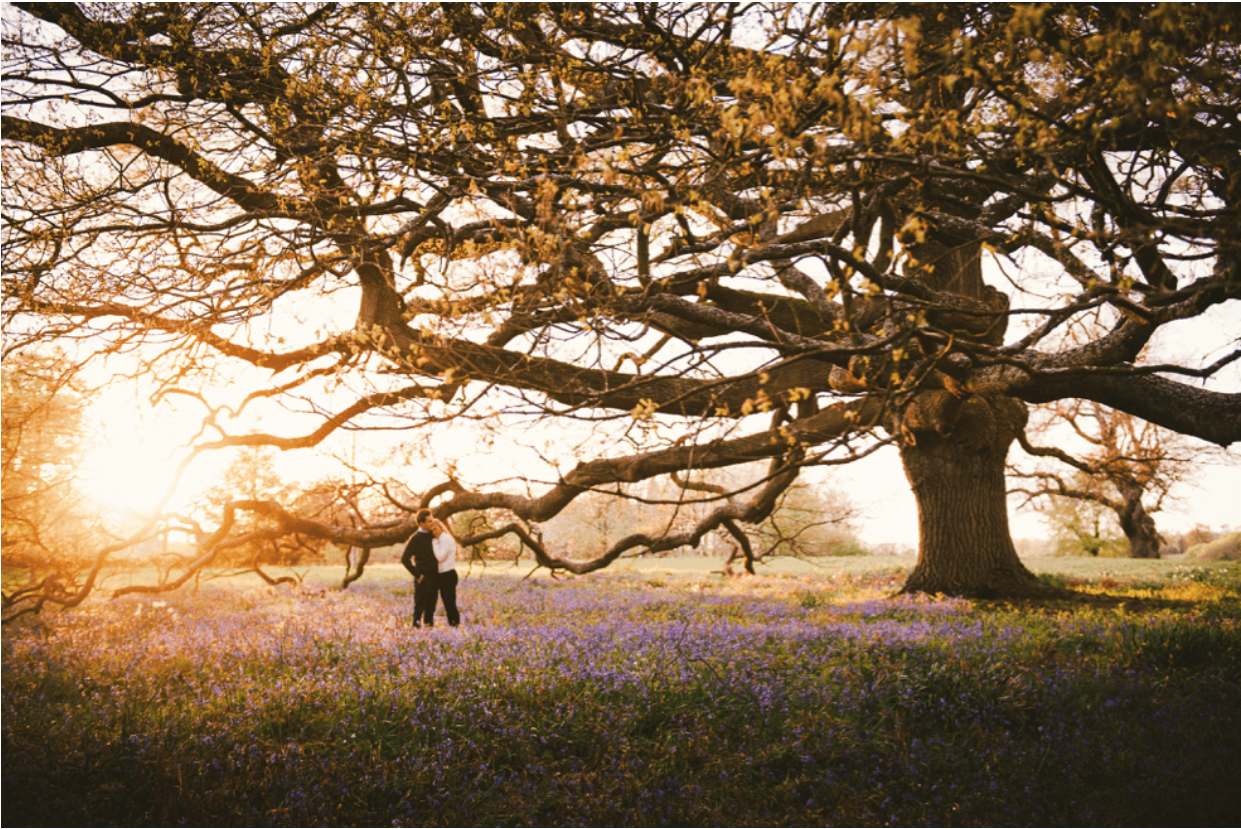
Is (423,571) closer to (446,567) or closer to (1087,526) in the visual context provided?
(446,567)

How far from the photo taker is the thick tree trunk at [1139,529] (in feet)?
97.9

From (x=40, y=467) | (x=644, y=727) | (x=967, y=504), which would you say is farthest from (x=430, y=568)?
(x=967, y=504)

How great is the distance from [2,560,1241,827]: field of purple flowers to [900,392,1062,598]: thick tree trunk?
2.96 m

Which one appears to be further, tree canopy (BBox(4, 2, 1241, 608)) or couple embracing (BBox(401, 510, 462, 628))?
couple embracing (BBox(401, 510, 462, 628))

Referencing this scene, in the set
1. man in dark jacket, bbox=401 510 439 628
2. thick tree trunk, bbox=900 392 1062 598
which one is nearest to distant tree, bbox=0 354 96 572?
man in dark jacket, bbox=401 510 439 628

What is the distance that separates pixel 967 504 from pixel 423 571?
30.2 feet

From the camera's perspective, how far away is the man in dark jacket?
9.05 meters

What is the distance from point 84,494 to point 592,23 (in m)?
10.2

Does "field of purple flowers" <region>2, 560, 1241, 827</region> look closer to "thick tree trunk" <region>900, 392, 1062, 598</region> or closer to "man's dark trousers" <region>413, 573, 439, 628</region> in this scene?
"man's dark trousers" <region>413, 573, 439, 628</region>

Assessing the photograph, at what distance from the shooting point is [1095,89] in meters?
2.95

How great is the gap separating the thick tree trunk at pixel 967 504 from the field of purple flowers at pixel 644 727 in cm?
296

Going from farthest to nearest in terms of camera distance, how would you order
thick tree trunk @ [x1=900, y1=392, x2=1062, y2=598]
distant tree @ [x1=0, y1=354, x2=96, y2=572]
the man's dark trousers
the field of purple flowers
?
thick tree trunk @ [x1=900, y1=392, x2=1062, y2=598] → the man's dark trousers → distant tree @ [x1=0, y1=354, x2=96, y2=572] → the field of purple flowers

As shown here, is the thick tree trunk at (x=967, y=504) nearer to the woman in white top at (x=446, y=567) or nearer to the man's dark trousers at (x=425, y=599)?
the woman in white top at (x=446, y=567)

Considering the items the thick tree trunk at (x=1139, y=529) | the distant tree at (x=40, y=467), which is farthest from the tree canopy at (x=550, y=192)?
the thick tree trunk at (x=1139, y=529)
